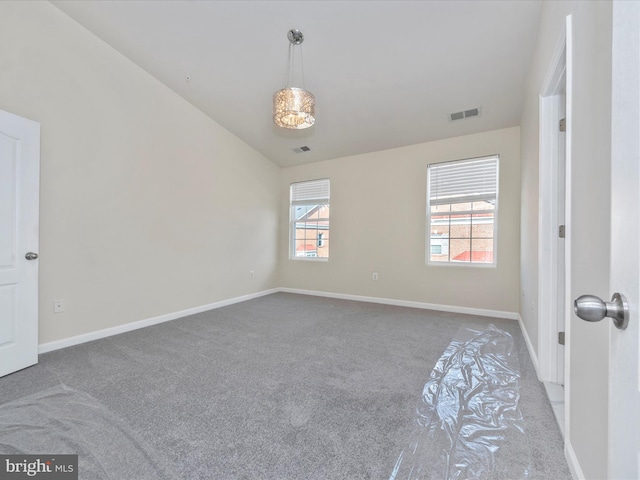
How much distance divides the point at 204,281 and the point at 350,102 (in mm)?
3285

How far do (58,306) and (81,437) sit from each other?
1864mm

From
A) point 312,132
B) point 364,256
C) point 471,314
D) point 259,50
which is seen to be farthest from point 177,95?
point 471,314

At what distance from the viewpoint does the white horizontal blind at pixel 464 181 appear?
13.2 ft

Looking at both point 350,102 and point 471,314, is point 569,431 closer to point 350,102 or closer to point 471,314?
point 471,314

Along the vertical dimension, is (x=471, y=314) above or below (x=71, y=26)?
below

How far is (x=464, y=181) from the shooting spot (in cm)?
418

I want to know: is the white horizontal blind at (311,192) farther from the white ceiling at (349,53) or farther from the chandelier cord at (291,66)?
the chandelier cord at (291,66)

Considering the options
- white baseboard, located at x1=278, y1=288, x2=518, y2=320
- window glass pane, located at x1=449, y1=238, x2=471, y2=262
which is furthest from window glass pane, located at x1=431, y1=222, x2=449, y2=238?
white baseboard, located at x1=278, y1=288, x2=518, y2=320

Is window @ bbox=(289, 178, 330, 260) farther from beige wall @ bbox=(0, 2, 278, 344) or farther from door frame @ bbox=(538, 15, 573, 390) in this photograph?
door frame @ bbox=(538, 15, 573, 390)

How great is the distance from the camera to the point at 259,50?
3.09 m

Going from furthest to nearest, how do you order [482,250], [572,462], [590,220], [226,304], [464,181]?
[226,304] → [464,181] → [482,250] → [572,462] → [590,220]

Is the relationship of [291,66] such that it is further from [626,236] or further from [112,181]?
[626,236]

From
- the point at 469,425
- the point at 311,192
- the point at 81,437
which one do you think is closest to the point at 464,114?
the point at 311,192

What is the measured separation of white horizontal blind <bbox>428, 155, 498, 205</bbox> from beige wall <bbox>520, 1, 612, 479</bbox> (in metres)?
2.63
